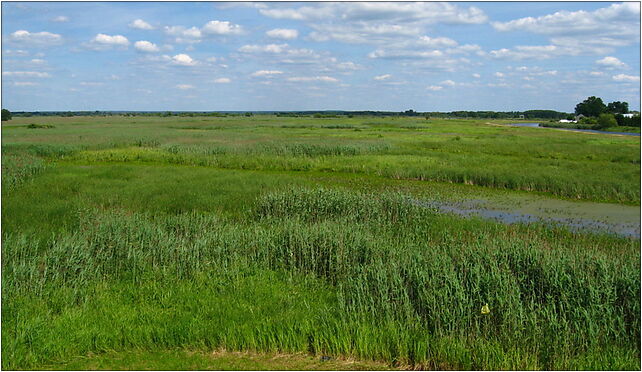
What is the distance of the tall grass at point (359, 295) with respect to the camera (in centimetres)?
680

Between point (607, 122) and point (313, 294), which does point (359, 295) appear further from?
point (607, 122)

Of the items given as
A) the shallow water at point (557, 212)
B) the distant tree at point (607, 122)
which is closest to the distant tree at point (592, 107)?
the distant tree at point (607, 122)

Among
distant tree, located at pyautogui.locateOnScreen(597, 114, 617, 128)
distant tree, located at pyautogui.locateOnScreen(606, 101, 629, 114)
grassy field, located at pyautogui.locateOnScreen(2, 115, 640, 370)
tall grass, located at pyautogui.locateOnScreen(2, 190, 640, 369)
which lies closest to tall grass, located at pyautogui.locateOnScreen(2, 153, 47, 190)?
grassy field, located at pyautogui.locateOnScreen(2, 115, 640, 370)

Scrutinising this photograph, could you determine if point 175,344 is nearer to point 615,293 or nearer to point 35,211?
point 615,293

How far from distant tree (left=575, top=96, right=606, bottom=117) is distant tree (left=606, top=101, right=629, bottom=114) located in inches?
50.6

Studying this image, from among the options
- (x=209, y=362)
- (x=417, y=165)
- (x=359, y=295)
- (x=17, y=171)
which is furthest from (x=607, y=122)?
(x=209, y=362)

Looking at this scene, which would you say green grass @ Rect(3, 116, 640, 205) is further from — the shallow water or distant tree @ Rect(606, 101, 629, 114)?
distant tree @ Rect(606, 101, 629, 114)

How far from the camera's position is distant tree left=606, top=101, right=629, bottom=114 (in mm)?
110250

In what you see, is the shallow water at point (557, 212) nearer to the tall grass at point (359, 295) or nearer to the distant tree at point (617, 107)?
the tall grass at point (359, 295)

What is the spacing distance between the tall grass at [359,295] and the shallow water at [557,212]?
234 inches

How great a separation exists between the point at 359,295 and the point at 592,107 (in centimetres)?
13159

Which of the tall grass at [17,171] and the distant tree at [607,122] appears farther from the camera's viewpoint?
the distant tree at [607,122]

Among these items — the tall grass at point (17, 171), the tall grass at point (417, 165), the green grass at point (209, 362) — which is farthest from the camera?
the tall grass at point (417, 165)

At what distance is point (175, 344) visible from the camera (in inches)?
279
